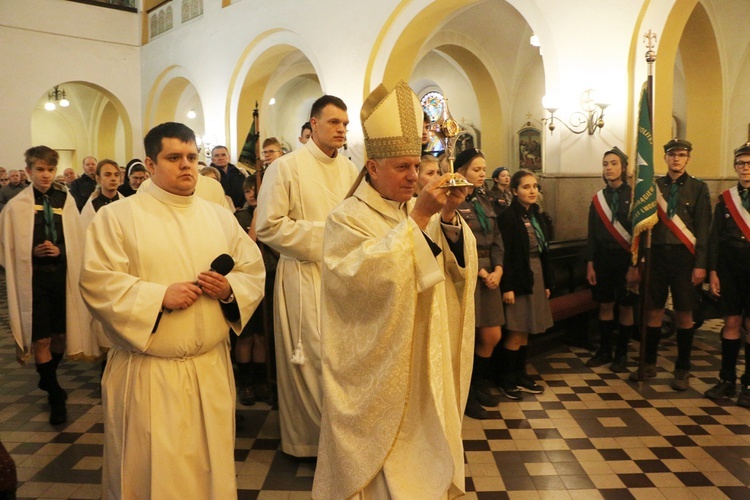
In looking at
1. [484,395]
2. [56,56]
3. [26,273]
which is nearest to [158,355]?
[26,273]

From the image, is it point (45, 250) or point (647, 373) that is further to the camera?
point (647, 373)

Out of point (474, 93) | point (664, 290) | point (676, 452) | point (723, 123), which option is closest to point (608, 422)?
point (676, 452)

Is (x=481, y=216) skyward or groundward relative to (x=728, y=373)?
skyward

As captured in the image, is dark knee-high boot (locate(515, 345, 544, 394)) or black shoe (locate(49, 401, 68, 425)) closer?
black shoe (locate(49, 401, 68, 425))

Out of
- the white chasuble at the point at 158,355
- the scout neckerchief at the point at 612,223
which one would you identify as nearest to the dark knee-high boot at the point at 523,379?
the scout neckerchief at the point at 612,223

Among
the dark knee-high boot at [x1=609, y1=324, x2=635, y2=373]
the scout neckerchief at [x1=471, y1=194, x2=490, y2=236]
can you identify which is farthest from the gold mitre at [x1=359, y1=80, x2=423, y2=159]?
the dark knee-high boot at [x1=609, y1=324, x2=635, y2=373]

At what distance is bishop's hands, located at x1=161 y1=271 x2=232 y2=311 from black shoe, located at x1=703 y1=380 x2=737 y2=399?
4057 mm

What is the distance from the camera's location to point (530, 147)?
1588 cm

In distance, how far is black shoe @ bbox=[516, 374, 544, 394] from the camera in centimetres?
507

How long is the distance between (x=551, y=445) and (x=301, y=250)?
6.84 ft

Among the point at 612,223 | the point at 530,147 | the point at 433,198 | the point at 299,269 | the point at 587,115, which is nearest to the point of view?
the point at 433,198

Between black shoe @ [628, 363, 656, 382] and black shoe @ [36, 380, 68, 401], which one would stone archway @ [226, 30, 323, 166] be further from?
black shoe @ [628, 363, 656, 382]

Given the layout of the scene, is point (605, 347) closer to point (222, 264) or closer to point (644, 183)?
point (644, 183)

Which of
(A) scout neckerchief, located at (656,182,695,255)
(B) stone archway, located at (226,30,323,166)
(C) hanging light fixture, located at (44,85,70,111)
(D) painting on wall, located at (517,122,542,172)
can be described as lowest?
(A) scout neckerchief, located at (656,182,695,255)
